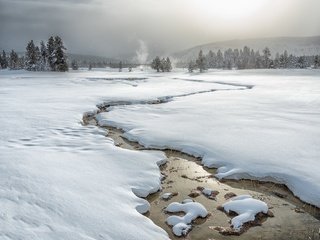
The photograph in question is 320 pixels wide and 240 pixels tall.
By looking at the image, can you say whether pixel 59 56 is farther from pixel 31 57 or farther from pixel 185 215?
pixel 185 215

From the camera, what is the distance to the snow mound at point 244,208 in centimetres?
838

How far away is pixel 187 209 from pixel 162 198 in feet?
3.72

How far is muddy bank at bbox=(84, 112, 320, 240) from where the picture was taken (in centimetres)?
799

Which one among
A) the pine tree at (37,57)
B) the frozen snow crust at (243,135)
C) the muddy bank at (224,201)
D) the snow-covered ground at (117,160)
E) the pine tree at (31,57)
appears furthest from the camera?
the pine tree at (37,57)

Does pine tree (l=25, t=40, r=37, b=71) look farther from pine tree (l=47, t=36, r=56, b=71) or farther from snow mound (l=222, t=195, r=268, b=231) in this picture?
snow mound (l=222, t=195, r=268, b=231)

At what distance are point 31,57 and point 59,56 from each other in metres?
12.0

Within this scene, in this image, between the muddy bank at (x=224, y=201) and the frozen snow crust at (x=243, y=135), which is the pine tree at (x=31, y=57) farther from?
the muddy bank at (x=224, y=201)

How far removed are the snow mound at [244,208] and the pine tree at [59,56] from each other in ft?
247

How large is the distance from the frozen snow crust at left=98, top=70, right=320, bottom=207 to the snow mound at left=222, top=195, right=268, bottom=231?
4.69 ft

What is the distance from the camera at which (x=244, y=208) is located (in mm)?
8984

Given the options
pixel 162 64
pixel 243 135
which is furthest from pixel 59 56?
pixel 243 135

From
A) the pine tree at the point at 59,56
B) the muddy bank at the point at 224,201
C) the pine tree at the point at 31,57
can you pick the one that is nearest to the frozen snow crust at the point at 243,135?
the muddy bank at the point at 224,201

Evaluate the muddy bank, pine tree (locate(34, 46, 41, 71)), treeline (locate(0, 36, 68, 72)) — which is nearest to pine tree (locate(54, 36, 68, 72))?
treeline (locate(0, 36, 68, 72))

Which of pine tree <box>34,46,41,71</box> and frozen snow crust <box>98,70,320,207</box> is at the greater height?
pine tree <box>34,46,41,71</box>
